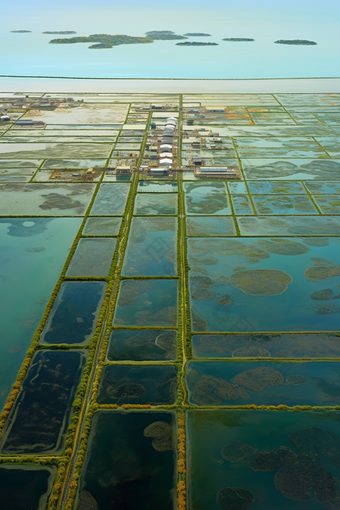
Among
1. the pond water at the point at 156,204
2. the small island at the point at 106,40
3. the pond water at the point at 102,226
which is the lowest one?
the pond water at the point at 102,226

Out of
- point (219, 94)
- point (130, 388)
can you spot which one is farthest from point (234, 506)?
point (219, 94)

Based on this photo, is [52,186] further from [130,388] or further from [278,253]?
[130,388]

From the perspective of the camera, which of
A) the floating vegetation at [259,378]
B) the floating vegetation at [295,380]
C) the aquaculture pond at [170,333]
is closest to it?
the aquaculture pond at [170,333]

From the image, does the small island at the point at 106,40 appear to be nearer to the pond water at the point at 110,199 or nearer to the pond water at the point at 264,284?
the pond water at the point at 110,199

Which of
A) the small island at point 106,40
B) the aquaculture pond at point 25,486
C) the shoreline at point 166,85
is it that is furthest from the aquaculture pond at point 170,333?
the small island at point 106,40

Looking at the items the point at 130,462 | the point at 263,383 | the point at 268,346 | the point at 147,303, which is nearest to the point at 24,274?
the point at 147,303

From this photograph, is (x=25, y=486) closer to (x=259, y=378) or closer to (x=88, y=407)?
(x=88, y=407)

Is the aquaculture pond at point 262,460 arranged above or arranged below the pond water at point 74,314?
below
